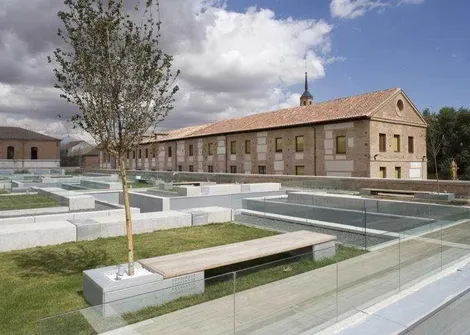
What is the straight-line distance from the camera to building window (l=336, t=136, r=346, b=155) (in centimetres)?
2753

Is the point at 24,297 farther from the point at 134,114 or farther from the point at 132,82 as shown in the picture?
the point at 132,82

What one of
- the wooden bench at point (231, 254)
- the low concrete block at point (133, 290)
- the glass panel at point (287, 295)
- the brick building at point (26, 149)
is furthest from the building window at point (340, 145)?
the brick building at point (26, 149)

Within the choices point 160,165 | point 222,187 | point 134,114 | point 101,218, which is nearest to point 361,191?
point 222,187

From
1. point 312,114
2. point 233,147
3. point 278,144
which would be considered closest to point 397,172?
point 312,114

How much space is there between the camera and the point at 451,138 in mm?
46500

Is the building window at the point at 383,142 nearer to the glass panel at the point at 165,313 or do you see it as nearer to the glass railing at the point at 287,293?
the glass railing at the point at 287,293

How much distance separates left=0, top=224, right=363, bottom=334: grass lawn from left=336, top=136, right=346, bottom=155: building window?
57.1 feet

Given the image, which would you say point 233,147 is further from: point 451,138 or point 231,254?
point 231,254

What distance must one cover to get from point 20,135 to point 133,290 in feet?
254

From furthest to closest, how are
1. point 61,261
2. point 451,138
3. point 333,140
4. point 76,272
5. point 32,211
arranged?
point 451,138
point 333,140
point 32,211
point 61,261
point 76,272

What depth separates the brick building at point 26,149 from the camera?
67375 millimetres

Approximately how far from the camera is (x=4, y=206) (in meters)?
15.1

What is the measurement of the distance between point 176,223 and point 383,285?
24.9 feet

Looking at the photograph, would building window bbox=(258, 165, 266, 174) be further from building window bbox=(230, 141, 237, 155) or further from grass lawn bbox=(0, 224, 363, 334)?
Result: grass lawn bbox=(0, 224, 363, 334)
